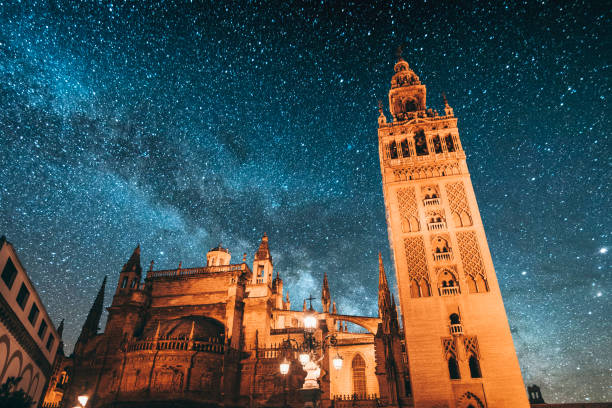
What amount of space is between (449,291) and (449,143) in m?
14.5

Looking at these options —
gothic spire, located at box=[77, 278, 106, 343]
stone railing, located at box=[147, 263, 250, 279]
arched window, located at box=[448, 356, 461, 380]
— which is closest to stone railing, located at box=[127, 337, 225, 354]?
stone railing, located at box=[147, 263, 250, 279]

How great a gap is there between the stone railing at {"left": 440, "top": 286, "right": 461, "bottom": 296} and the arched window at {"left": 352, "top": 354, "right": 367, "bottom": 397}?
1250 cm

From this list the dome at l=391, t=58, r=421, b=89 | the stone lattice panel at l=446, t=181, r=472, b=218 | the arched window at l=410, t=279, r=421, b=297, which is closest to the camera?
the arched window at l=410, t=279, r=421, b=297

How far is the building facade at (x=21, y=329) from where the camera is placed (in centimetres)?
1886

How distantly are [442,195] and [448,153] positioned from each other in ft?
15.2

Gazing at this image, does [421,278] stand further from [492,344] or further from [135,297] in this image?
[135,297]

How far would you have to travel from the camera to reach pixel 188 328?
31.3 meters

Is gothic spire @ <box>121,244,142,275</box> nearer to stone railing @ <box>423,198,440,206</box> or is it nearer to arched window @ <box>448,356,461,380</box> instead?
stone railing @ <box>423,198,440,206</box>

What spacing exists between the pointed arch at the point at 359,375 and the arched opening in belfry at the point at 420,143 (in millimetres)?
20413

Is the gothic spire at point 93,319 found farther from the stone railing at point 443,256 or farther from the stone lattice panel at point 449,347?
the stone railing at point 443,256

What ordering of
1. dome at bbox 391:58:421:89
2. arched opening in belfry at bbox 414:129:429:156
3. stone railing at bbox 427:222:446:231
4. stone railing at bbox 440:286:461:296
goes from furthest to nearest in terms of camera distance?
1. dome at bbox 391:58:421:89
2. arched opening in belfry at bbox 414:129:429:156
3. stone railing at bbox 427:222:446:231
4. stone railing at bbox 440:286:461:296

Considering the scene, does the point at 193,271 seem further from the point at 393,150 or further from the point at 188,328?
the point at 393,150

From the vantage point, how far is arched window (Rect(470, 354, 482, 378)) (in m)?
23.5

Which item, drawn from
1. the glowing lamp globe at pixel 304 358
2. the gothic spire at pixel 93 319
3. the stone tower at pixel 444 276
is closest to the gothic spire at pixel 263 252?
the stone tower at pixel 444 276
